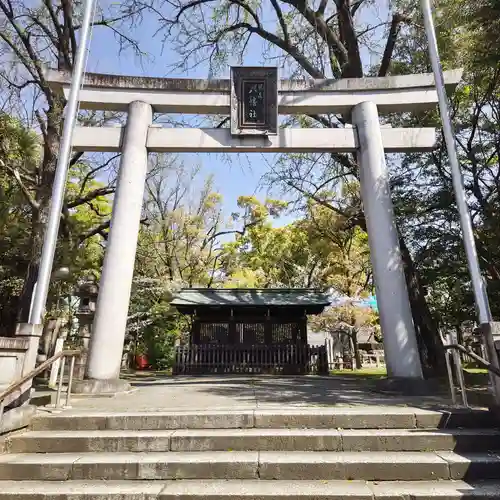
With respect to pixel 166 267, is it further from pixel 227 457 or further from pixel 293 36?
pixel 227 457

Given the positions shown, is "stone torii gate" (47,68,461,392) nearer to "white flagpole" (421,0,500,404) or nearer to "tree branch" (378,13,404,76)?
"white flagpole" (421,0,500,404)

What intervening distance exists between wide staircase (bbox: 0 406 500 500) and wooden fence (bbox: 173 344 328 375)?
9.04 meters

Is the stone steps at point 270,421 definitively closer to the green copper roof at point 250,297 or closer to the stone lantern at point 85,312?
the stone lantern at point 85,312

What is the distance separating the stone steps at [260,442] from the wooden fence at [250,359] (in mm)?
9391

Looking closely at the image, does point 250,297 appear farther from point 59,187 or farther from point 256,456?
point 256,456

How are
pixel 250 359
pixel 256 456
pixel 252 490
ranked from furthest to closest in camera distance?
1. pixel 250 359
2. pixel 256 456
3. pixel 252 490

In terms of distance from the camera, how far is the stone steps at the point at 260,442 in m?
3.96

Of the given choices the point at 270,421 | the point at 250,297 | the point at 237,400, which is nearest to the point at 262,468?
the point at 270,421

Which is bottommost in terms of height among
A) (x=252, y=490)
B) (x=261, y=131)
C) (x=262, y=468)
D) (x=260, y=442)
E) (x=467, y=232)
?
(x=252, y=490)

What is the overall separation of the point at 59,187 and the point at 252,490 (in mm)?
5177

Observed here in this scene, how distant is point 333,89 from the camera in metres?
8.00

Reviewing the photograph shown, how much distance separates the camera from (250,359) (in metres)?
13.5

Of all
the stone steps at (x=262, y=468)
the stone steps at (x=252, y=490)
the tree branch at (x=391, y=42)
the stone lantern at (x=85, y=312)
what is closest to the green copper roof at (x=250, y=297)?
the stone lantern at (x=85, y=312)

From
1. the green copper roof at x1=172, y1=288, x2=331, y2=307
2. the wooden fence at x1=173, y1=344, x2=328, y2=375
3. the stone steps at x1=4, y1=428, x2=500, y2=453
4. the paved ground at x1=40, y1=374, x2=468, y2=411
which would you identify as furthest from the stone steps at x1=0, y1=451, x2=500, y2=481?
the green copper roof at x1=172, y1=288, x2=331, y2=307
